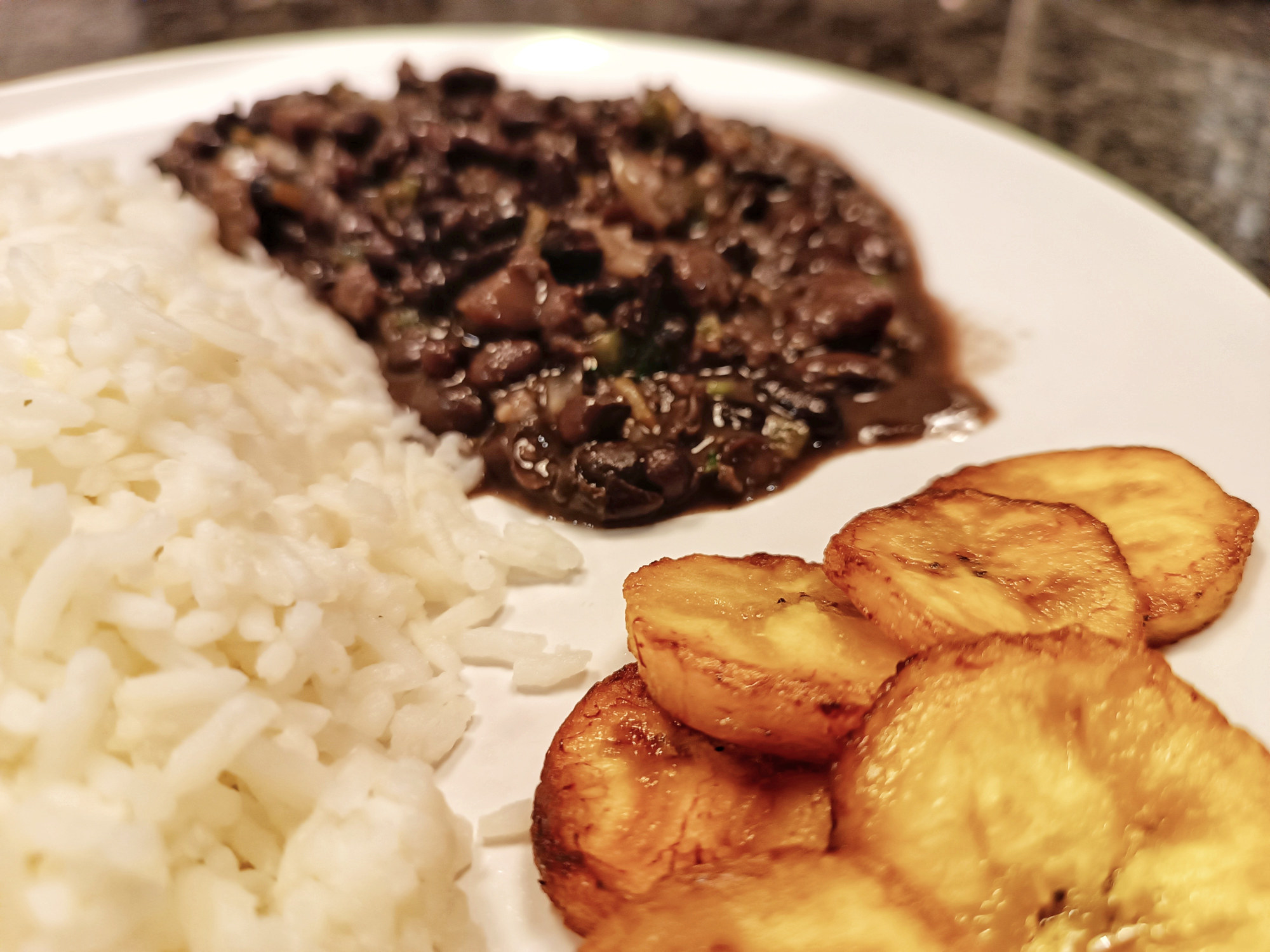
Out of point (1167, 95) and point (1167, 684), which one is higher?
point (1167, 95)

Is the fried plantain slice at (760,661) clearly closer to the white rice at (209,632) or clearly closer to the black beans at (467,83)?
the white rice at (209,632)

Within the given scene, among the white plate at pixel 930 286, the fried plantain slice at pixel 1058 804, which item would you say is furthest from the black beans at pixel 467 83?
the fried plantain slice at pixel 1058 804

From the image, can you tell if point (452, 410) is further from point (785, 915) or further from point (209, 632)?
point (785, 915)

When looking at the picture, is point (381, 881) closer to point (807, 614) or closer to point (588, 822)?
point (588, 822)

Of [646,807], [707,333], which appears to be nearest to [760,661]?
[646,807]

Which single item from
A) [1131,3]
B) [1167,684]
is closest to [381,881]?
[1167,684]

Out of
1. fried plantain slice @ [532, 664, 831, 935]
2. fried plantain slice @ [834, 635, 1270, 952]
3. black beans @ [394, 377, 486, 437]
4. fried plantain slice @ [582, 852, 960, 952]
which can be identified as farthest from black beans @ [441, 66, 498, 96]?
fried plantain slice @ [582, 852, 960, 952]
